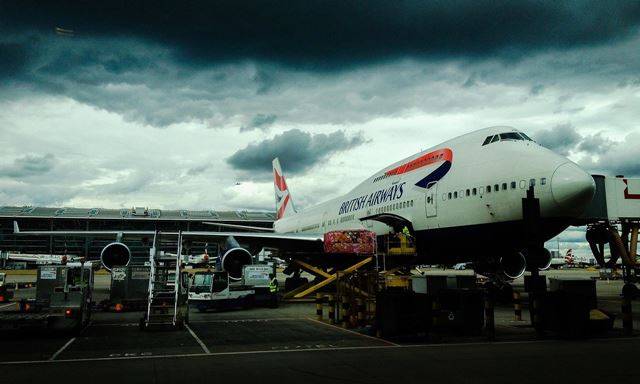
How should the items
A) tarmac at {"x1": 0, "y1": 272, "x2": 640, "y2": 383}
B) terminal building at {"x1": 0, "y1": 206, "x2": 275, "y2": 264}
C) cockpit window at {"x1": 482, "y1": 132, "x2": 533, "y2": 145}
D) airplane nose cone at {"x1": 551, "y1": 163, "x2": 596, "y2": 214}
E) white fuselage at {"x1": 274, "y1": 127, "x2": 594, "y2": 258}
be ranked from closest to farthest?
tarmac at {"x1": 0, "y1": 272, "x2": 640, "y2": 383}, airplane nose cone at {"x1": 551, "y1": 163, "x2": 596, "y2": 214}, white fuselage at {"x1": 274, "y1": 127, "x2": 594, "y2": 258}, cockpit window at {"x1": 482, "y1": 132, "x2": 533, "y2": 145}, terminal building at {"x1": 0, "y1": 206, "x2": 275, "y2": 264}

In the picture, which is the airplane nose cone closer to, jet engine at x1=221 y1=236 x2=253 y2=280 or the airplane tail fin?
jet engine at x1=221 y1=236 x2=253 y2=280

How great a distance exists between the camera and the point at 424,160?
2214 cm

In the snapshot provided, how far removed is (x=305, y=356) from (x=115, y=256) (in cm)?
1608

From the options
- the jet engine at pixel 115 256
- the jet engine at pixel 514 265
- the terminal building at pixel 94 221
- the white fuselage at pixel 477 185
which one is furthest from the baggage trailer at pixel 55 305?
the terminal building at pixel 94 221

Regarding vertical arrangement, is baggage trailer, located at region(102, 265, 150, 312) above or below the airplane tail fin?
below

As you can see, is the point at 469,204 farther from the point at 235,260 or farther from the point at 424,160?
the point at 235,260

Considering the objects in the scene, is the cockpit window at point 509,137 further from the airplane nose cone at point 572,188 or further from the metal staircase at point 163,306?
the metal staircase at point 163,306

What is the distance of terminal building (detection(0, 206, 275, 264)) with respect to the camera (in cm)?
10144

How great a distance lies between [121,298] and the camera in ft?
73.5

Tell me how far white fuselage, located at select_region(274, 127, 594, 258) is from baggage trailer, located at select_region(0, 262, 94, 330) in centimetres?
1248

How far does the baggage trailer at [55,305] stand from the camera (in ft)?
41.8

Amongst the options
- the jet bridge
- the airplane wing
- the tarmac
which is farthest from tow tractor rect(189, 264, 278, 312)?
the jet bridge

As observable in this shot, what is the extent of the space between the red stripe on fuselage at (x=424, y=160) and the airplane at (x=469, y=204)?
0.19ft

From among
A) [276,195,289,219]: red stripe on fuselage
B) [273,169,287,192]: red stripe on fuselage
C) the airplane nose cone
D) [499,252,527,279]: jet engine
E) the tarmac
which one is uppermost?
[273,169,287,192]: red stripe on fuselage
